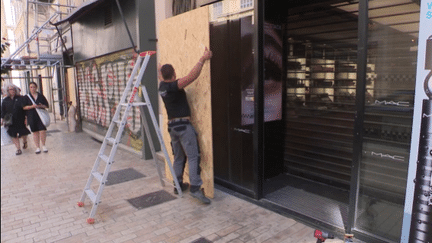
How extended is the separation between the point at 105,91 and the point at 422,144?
883 centimetres

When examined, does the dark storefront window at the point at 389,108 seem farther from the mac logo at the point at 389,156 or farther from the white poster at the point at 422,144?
the white poster at the point at 422,144

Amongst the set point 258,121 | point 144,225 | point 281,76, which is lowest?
point 144,225

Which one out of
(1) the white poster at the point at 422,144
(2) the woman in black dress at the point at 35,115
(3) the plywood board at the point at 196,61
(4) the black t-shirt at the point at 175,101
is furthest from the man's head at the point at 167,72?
(2) the woman in black dress at the point at 35,115

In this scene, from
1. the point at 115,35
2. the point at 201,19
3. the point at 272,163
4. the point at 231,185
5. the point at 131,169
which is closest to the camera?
the point at 201,19

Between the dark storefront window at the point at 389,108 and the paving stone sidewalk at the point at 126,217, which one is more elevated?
the dark storefront window at the point at 389,108

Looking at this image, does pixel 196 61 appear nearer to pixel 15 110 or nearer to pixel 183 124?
pixel 183 124

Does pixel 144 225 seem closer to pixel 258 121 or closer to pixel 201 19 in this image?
pixel 258 121

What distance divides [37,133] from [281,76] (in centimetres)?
676

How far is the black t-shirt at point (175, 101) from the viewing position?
4367mm

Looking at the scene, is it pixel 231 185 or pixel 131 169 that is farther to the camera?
pixel 131 169

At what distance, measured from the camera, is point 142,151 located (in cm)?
730

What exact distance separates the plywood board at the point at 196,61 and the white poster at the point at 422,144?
103 inches

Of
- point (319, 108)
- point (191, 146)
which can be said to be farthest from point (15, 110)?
point (319, 108)

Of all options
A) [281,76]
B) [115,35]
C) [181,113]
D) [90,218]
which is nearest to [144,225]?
[90,218]
